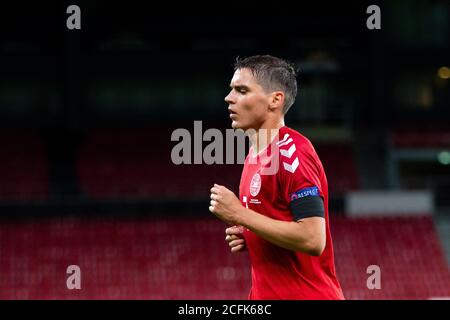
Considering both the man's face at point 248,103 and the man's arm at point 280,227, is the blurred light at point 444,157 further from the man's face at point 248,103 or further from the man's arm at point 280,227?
the man's arm at point 280,227

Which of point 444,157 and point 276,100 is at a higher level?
point 444,157

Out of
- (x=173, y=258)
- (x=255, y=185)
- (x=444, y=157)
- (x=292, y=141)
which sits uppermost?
(x=444, y=157)

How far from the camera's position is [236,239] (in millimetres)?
4105

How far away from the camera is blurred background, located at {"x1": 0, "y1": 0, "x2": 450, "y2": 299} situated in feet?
59.7

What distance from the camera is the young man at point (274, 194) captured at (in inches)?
145

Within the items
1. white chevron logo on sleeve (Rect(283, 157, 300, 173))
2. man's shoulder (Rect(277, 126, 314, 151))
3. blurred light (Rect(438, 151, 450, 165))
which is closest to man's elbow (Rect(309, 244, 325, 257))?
white chevron logo on sleeve (Rect(283, 157, 300, 173))

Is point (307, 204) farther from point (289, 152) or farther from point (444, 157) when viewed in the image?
point (444, 157)

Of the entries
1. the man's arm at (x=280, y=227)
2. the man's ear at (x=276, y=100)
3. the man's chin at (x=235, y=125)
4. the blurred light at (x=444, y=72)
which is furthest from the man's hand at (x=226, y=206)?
the blurred light at (x=444, y=72)

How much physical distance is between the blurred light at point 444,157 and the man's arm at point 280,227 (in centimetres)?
1980

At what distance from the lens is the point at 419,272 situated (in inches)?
674

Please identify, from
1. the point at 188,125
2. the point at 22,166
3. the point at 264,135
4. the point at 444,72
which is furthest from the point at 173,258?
the point at 264,135

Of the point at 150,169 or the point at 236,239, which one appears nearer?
the point at 236,239

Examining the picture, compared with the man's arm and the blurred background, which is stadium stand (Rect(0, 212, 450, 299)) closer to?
the blurred background

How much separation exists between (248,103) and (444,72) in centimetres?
2226
